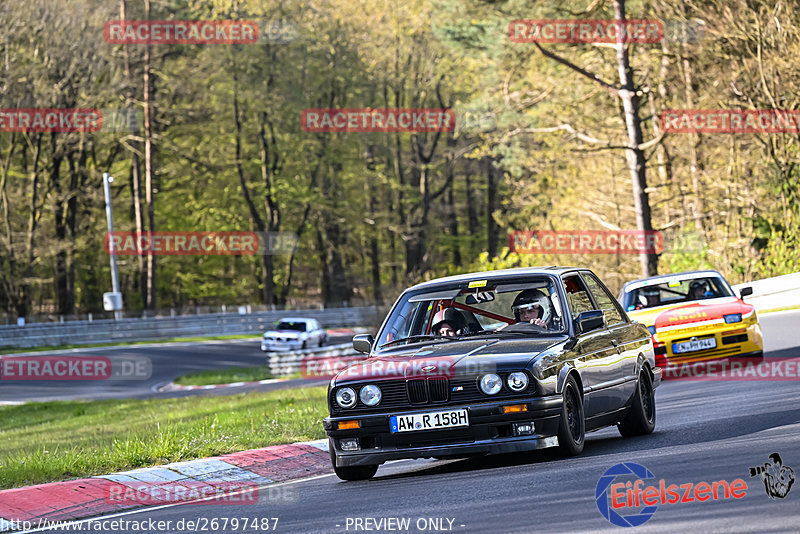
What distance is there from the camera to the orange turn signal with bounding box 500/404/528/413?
8594 millimetres

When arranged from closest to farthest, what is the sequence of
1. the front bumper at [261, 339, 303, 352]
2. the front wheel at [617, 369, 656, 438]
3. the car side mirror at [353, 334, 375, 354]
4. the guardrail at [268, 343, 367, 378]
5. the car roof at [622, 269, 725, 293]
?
the car side mirror at [353, 334, 375, 354]
the front wheel at [617, 369, 656, 438]
the car roof at [622, 269, 725, 293]
the guardrail at [268, 343, 367, 378]
the front bumper at [261, 339, 303, 352]

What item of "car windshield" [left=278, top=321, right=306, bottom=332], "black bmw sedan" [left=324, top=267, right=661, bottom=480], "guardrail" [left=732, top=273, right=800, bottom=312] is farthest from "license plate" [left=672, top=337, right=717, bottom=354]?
"car windshield" [left=278, top=321, right=306, bottom=332]

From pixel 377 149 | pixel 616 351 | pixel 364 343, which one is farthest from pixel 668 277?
pixel 377 149

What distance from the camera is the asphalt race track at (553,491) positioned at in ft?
20.7

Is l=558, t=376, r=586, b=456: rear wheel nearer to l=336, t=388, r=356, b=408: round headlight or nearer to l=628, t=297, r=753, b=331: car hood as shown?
l=336, t=388, r=356, b=408: round headlight

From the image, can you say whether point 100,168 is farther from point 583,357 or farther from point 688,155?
point 583,357

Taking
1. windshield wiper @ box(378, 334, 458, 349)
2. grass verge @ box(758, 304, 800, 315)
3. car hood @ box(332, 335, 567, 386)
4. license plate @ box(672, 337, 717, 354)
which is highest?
windshield wiper @ box(378, 334, 458, 349)

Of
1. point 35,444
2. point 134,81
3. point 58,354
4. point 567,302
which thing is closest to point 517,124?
point 58,354

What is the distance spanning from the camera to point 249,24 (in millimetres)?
60719

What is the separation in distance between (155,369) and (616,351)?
2961cm

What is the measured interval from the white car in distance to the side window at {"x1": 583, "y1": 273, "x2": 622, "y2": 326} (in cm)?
3377

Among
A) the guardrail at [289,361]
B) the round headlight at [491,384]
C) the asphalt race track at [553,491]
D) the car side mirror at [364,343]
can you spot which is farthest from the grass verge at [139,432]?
the guardrail at [289,361]

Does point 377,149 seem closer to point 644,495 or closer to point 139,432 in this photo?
point 139,432

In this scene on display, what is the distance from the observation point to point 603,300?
1109cm
